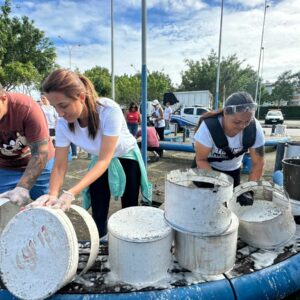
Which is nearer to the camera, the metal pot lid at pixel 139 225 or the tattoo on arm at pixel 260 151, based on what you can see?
the metal pot lid at pixel 139 225

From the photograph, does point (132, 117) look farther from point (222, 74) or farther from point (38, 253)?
point (222, 74)

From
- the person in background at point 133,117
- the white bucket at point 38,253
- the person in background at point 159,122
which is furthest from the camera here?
the person in background at point 159,122

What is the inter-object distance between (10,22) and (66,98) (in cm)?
2467

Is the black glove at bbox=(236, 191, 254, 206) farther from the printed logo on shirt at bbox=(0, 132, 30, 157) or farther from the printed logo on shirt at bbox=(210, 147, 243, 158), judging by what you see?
the printed logo on shirt at bbox=(0, 132, 30, 157)

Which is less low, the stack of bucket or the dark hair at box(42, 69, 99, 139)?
the dark hair at box(42, 69, 99, 139)

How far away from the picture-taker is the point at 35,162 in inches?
79.9

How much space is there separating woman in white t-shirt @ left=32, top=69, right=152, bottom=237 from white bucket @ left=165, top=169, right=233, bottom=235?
511 millimetres

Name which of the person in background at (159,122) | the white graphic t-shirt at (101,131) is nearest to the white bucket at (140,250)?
the white graphic t-shirt at (101,131)

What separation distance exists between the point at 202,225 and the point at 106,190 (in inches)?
38.3

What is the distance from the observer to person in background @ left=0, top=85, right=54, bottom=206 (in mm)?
1969

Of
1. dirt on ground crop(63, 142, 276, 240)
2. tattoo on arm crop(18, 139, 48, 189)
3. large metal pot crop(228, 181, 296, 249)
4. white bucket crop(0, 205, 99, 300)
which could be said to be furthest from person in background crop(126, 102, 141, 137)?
white bucket crop(0, 205, 99, 300)

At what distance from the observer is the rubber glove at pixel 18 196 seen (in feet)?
5.68

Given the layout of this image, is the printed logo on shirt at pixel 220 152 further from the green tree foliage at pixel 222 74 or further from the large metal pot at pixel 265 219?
the green tree foliage at pixel 222 74

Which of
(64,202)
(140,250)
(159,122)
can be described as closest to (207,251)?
(140,250)
